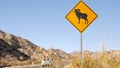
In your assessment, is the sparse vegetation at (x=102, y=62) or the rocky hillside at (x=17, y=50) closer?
the sparse vegetation at (x=102, y=62)

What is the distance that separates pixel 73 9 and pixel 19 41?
386ft

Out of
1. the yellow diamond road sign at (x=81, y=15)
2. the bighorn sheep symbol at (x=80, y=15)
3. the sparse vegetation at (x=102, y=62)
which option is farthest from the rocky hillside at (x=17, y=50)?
the bighorn sheep symbol at (x=80, y=15)

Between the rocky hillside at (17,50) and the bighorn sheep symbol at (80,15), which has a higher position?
the rocky hillside at (17,50)

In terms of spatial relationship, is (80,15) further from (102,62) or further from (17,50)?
(17,50)

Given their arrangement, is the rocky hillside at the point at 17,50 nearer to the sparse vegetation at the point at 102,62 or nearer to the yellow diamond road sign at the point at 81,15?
the sparse vegetation at the point at 102,62

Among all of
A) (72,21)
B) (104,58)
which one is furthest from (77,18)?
(104,58)

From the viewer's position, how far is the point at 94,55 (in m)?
16.9

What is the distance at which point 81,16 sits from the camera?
50.0 ft

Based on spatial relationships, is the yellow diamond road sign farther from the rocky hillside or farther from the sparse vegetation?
the rocky hillside

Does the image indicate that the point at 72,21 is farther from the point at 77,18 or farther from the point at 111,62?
the point at 111,62

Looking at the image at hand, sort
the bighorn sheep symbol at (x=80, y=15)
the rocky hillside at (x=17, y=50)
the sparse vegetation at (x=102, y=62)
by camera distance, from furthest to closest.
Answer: the rocky hillside at (x=17, y=50), the bighorn sheep symbol at (x=80, y=15), the sparse vegetation at (x=102, y=62)

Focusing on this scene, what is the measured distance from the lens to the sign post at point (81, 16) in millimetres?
15298

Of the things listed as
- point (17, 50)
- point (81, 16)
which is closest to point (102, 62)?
point (81, 16)

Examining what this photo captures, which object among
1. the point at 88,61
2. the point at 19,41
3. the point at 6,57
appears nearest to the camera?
the point at 88,61
